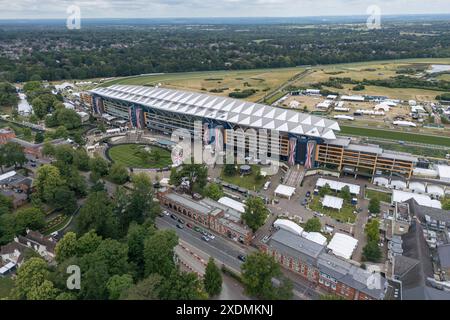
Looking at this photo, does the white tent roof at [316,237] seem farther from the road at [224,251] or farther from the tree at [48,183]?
the tree at [48,183]

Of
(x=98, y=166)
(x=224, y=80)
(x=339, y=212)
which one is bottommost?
(x=339, y=212)

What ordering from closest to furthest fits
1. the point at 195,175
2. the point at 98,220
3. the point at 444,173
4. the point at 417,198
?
the point at 98,220, the point at 417,198, the point at 195,175, the point at 444,173

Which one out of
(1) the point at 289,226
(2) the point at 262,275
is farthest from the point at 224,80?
(2) the point at 262,275

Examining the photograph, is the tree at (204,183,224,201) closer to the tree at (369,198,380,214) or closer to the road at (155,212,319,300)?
the road at (155,212,319,300)

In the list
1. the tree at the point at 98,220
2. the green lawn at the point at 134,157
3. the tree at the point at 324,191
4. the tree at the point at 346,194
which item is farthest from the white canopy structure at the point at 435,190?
A: the tree at the point at 98,220

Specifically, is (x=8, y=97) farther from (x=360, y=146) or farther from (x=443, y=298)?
(x=443, y=298)

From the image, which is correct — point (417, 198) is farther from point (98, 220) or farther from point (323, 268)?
point (98, 220)

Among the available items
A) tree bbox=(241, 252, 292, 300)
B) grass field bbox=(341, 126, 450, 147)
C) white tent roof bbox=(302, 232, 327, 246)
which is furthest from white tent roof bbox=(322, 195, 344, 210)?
grass field bbox=(341, 126, 450, 147)
